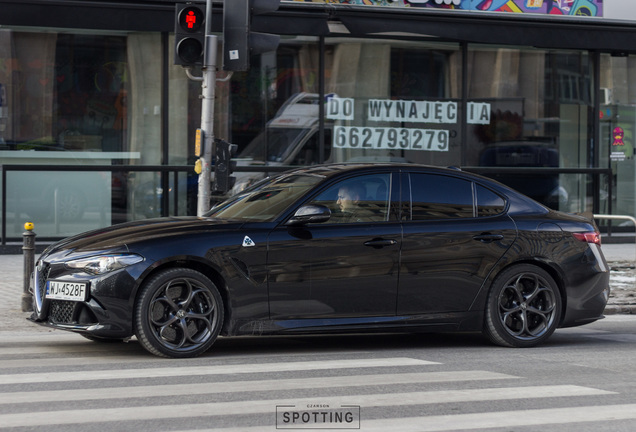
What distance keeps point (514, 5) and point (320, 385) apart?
1341 centimetres

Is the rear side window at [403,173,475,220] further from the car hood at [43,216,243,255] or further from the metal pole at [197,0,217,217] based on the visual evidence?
the metal pole at [197,0,217,217]

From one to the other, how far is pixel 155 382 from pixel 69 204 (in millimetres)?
10724

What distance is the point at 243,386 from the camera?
682 cm

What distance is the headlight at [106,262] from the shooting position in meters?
7.55

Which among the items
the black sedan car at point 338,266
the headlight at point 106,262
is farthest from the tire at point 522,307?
the headlight at point 106,262

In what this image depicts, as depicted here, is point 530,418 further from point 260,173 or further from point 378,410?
point 260,173

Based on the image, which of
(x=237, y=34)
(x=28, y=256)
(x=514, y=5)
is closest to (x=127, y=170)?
(x=237, y=34)

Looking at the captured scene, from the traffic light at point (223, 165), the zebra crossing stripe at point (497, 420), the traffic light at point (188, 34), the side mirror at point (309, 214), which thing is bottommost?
the zebra crossing stripe at point (497, 420)

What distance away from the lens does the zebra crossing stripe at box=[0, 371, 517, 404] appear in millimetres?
6434

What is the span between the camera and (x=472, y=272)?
8.55 meters

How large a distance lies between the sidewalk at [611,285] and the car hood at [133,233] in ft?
6.96

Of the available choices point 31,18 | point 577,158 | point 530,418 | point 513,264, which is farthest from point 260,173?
point 530,418

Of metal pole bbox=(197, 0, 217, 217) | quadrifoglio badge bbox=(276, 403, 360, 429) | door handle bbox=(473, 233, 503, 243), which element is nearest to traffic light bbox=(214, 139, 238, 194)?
metal pole bbox=(197, 0, 217, 217)

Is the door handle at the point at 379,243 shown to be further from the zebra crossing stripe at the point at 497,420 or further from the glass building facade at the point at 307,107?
the glass building facade at the point at 307,107
